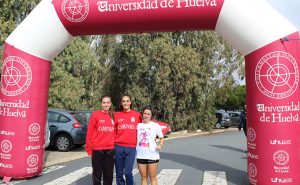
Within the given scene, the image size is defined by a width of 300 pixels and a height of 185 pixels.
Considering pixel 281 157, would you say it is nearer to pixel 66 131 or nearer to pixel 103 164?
pixel 103 164

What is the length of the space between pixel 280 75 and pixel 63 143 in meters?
9.52

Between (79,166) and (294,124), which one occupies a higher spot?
(294,124)

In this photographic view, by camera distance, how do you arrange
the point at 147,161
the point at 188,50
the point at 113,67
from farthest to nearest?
the point at 113,67
the point at 188,50
the point at 147,161

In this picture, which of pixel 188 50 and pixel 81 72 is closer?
pixel 188 50

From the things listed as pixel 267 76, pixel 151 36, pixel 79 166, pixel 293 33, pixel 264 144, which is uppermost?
pixel 151 36

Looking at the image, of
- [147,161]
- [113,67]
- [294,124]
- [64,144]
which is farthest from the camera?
[113,67]

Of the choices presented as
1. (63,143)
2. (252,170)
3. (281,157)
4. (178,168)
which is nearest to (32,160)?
(178,168)

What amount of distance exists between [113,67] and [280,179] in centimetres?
2383

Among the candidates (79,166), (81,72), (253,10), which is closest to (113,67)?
(81,72)

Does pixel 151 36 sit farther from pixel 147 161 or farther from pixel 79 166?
pixel 147 161

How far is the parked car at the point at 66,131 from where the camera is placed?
602 inches

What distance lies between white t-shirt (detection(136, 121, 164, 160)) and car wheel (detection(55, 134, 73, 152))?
8.56m

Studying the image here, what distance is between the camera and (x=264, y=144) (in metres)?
8.30

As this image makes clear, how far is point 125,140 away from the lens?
7359mm
